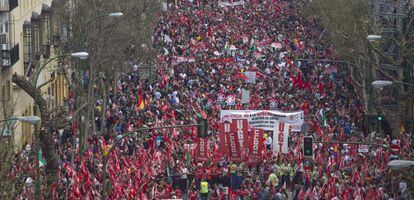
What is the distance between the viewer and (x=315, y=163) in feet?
171

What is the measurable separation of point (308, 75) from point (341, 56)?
2184 millimetres

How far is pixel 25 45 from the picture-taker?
69.9 meters

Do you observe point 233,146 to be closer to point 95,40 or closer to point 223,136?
point 223,136

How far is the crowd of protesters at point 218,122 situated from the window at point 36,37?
3.80 metres

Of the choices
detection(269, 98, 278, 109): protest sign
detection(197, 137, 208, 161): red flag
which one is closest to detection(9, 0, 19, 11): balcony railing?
detection(269, 98, 278, 109): protest sign

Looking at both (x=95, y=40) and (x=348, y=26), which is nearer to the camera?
(x=95, y=40)

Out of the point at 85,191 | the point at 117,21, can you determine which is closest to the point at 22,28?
the point at 117,21

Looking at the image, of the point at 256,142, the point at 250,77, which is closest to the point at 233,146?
the point at 256,142

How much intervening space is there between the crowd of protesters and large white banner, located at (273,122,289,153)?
0.56 meters

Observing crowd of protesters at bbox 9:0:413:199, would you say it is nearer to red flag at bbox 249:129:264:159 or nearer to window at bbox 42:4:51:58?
red flag at bbox 249:129:264:159

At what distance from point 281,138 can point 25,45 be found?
768 inches

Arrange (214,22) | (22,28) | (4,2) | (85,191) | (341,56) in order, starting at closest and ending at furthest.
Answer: (85,191) < (4,2) < (22,28) < (341,56) < (214,22)

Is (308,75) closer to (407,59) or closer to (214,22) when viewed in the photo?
(407,59)

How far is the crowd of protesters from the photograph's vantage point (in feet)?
157
